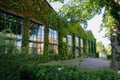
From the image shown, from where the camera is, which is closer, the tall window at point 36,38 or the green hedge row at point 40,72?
the green hedge row at point 40,72

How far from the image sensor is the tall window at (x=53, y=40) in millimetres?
31227

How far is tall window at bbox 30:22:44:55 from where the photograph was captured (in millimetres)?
25781

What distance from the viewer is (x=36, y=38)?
26781 mm

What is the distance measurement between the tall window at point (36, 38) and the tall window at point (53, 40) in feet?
9.04

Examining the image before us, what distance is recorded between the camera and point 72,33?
4188cm

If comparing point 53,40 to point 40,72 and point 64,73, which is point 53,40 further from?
point 64,73

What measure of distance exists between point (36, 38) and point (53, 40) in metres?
5.77

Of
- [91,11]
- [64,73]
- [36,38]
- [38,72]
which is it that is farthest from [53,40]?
[64,73]

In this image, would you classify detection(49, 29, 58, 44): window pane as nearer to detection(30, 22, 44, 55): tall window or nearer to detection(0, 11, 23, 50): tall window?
detection(30, 22, 44, 55): tall window

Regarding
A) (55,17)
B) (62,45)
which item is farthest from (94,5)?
(62,45)

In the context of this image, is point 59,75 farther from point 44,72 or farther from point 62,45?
point 62,45

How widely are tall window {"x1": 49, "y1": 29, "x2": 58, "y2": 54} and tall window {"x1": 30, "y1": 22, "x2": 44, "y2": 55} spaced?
276 cm

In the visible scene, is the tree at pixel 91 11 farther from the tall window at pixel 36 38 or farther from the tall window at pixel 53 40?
the tall window at pixel 53 40

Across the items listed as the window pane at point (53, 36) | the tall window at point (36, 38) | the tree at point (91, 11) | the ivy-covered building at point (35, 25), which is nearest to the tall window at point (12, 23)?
the ivy-covered building at point (35, 25)
